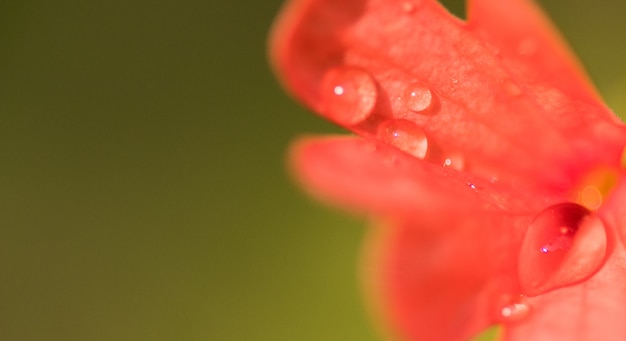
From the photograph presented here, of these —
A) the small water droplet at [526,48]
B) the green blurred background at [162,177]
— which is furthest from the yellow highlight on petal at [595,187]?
the green blurred background at [162,177]

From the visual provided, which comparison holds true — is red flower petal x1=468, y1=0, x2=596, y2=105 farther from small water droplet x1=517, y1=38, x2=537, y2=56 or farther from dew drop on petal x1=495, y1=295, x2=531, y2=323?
dew drop on petal x1=495, y1=295, x2=531, y2=323

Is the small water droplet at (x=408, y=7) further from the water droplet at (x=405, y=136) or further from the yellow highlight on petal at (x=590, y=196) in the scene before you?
the yellow highlight on petal at (x=590, y=196)

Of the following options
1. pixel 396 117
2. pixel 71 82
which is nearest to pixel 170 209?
pixel 71 82

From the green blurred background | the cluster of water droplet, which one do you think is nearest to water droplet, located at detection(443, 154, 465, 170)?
the cluster of water droplet

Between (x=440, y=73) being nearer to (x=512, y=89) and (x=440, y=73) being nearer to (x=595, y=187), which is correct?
(x=512, y=89)

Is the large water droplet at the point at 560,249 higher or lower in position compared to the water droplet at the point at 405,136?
lower

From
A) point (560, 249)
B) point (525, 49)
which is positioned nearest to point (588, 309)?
point (560, 249)

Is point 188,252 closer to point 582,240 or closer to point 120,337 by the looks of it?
point 120,337
